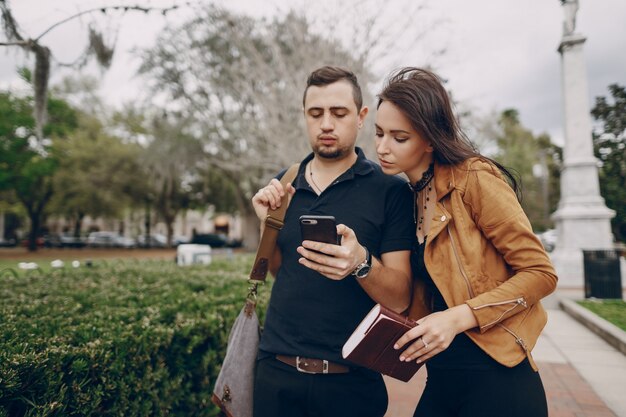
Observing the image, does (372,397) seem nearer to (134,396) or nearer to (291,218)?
(291,218)

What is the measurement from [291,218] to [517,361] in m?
1.07

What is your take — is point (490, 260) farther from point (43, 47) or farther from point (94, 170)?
point (94, 170)

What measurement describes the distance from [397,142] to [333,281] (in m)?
0.64

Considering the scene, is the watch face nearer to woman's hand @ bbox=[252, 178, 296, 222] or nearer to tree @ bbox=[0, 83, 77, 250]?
woman's hand @ bbox=[252, 178, 296, 222]

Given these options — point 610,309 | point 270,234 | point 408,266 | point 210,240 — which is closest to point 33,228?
point 210,240

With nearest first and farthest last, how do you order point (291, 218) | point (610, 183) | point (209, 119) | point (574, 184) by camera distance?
point (291, 218) < point (574, 184) < point (610, 183) < point (209, 119)

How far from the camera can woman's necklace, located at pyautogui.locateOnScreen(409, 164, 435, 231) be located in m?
1.79

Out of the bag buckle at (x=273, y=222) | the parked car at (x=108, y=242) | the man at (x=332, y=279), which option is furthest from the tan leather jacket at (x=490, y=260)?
the parked car at (x=108, y=242)

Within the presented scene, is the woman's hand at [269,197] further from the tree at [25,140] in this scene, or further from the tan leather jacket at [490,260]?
the tree at [25,140]

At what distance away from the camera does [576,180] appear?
12609mm

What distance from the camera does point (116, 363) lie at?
97.4 inches

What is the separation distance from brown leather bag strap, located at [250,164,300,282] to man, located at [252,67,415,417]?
0.13 feet

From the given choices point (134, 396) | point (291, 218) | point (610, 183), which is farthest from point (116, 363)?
point (610, 183)

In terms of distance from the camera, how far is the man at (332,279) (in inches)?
70.7
